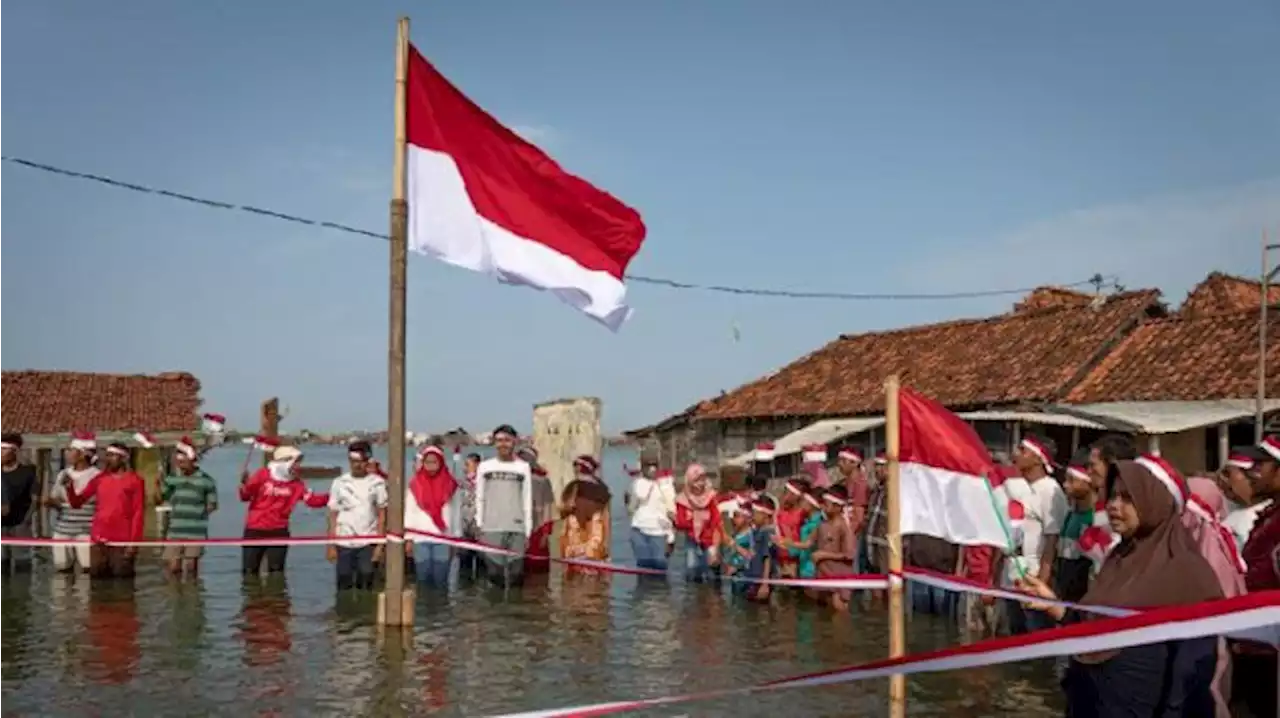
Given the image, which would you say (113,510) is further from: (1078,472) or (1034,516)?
(1078,472)

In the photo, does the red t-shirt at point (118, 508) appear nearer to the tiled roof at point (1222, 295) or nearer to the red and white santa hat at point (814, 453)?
the red and white santa hat at point (814, 453)

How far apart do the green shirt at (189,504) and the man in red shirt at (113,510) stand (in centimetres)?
36

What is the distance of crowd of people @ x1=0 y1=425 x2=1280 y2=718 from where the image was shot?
25.0 feet

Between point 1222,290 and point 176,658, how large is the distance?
989 inches

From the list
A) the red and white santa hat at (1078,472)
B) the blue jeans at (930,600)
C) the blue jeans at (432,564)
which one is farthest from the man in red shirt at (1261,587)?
the blue jeans at (432,564)

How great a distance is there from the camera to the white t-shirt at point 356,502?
12539mm

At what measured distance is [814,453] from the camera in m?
19.8

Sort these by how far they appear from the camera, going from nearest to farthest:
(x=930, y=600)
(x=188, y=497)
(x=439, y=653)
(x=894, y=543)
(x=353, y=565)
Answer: (x=894, y=543), (x=439, y=653), (x=930, y=600), (x=353, y=565), (x=188, y=497)

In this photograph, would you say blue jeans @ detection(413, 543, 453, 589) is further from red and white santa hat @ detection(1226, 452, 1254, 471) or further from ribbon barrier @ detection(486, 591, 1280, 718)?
ribbon barrier @ detection(486, 591, 1280, 718)

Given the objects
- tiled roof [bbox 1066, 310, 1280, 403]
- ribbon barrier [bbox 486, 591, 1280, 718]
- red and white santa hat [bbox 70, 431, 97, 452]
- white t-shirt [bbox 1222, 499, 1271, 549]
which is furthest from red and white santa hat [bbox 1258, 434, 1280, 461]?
red and white santa hat [bbox 70, 431, 97, 452]

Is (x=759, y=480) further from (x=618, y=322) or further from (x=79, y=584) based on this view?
(x=79, y=584)

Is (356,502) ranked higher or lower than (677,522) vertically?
higher

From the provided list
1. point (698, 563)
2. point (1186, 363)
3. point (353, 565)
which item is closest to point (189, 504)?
point (353, 565)

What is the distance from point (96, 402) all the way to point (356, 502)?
64.2ft
